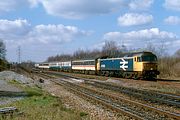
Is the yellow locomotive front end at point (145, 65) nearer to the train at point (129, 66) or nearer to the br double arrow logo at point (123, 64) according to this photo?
the train at point (129, 66)

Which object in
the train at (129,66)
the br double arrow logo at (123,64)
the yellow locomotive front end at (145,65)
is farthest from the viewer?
the br double arrow logo at (123,64)

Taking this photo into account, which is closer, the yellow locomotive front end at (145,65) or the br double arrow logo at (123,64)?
the yellow locomotive front end at (145,65)

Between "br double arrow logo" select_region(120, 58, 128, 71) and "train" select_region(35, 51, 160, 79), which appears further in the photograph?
"br double arrow logo" select_region(120, 58, 128, 71)

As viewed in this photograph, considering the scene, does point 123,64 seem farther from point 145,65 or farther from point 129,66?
point 145,65

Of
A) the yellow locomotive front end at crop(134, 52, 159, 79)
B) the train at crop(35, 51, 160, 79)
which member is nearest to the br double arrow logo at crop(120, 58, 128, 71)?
the train at crop(35, 51, 160, 79)

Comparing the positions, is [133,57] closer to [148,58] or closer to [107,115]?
[148,58]

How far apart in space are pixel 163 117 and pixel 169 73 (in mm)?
33933

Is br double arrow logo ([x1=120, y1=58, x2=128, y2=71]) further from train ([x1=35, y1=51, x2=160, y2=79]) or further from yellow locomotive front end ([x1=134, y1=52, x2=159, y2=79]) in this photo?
yellow locomotive front end ([x1=134, y1=52, x2=159, y2=79])

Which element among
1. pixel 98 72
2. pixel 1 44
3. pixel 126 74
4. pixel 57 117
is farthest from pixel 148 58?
pixel 1 44

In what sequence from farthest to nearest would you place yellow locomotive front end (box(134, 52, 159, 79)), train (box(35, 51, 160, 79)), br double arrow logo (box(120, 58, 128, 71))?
br double arrow logo (box(120, 58, 128, 71))
train (box(35, 51, 160, 79))
yellow locomotive front end (box(134, 52, 159, 79))

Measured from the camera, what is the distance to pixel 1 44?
115 metres

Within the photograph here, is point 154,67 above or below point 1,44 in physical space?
below

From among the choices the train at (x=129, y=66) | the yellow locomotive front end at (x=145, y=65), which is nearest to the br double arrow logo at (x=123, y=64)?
the train at (x=129, y=66)

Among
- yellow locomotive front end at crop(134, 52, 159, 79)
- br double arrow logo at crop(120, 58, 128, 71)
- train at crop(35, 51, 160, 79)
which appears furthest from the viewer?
br double arrow logo at crop(120, 58, 128, 71)
